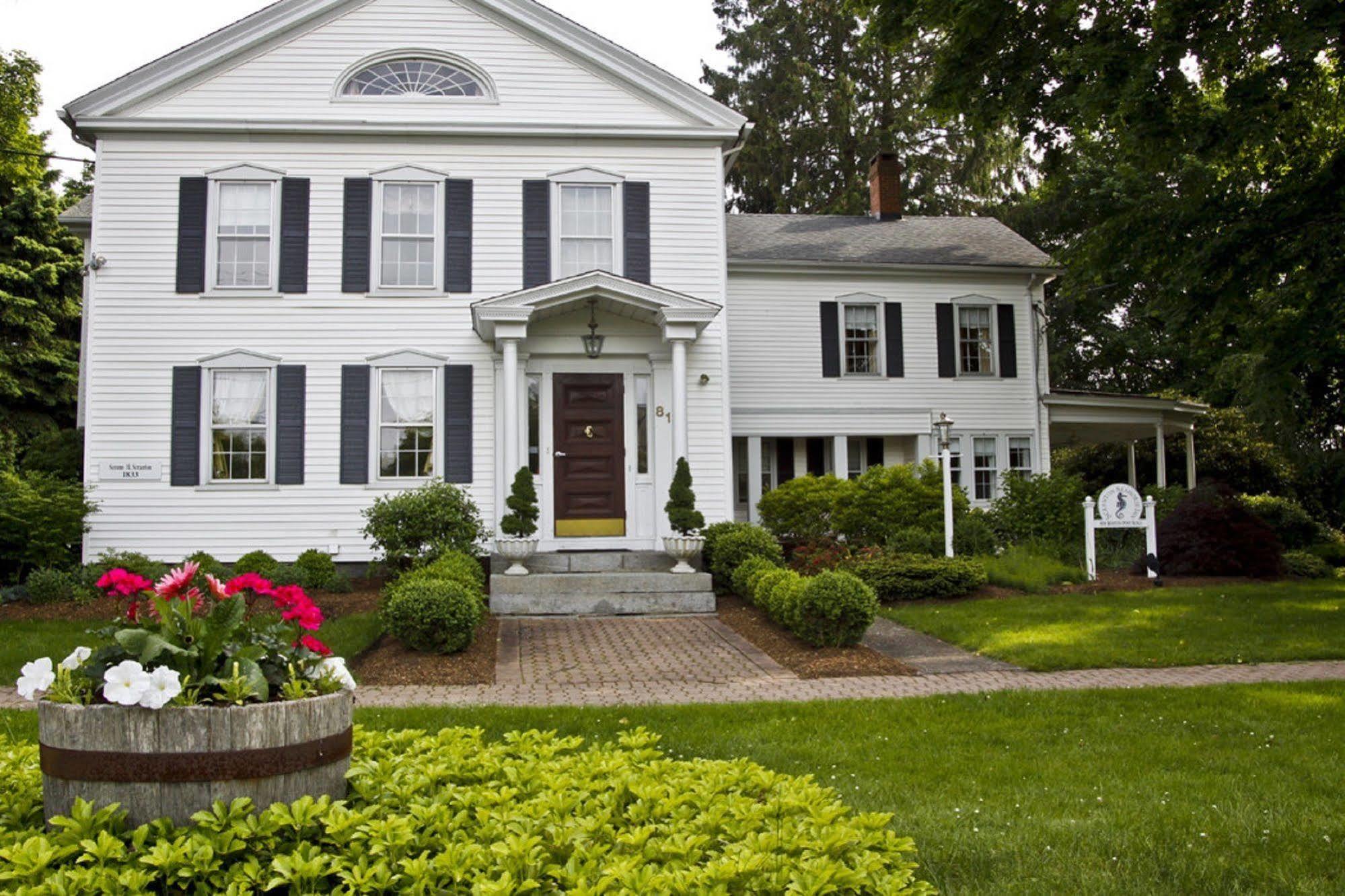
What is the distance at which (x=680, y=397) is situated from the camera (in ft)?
46.8

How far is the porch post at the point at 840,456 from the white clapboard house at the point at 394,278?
14.3 feet

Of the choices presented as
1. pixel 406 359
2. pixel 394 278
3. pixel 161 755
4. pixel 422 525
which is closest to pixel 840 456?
pixel 406 359

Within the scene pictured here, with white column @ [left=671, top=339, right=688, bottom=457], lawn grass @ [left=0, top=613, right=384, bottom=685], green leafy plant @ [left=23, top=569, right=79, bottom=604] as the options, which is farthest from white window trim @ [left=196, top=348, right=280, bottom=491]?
white column @ [left=671, top=339, right=688, bottom=457]

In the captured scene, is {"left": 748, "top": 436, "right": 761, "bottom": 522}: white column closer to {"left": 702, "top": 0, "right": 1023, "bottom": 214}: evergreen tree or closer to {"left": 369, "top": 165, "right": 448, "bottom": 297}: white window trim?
{"left": 369, "top": 165, "right": 448, "bottom": 297}: white window trim

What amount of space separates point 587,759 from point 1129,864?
7.01ft

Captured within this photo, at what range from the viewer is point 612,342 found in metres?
15.0

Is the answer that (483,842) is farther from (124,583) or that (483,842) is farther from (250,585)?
(124,583)

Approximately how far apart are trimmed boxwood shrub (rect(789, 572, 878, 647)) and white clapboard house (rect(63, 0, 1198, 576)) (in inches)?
182

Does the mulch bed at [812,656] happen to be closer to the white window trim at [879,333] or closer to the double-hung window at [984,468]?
the white window trim at [879,333]

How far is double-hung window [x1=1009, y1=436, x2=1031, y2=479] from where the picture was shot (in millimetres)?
19688

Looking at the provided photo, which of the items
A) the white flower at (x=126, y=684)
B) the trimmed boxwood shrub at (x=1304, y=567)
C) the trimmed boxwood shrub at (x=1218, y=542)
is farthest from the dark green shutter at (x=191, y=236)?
the trimmed boxwood shrub at (x=1304, y=567)

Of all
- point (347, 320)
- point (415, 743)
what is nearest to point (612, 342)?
point (347, 320)

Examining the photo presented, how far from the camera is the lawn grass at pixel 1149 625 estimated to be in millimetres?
9320

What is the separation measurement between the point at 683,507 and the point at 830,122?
2364 cm
